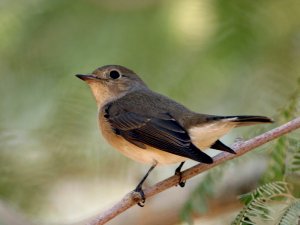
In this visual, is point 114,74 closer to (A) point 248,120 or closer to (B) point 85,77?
(B) point 85,77

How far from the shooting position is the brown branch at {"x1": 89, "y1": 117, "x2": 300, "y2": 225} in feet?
9.76

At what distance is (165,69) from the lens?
4438 millimetres

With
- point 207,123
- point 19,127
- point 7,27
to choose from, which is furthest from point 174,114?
point 7,27

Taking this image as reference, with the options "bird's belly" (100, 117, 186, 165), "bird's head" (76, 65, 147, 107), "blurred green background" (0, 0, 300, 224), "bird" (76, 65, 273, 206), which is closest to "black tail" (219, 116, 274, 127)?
"bird" (76, 65, 273, 206)

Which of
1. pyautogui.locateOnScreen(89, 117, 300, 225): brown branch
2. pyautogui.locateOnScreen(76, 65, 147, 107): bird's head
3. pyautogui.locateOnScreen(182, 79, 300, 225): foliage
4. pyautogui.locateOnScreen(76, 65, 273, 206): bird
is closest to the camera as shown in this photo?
pyautogui.locateOnScreen(182, 79, 300, 225): foliage

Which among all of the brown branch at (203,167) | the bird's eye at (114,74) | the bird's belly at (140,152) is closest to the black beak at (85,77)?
the bird's eye at (114,74)

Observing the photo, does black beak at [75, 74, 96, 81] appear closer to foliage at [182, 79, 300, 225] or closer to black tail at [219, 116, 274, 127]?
foliage at [182, 79, 300, 225]

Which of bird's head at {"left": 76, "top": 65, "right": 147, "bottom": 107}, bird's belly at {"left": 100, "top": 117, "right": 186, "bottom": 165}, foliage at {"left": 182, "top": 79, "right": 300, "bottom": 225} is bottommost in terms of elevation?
foliage at {"left": 182, "top": 79, "right": 300, "bottom": 225}

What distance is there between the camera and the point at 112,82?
4.74 meters

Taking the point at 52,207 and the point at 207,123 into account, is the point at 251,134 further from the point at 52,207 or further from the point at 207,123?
the point at 52,207

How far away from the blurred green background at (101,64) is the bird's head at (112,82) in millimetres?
Answer: 74

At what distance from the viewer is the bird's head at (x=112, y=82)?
4.59 metres

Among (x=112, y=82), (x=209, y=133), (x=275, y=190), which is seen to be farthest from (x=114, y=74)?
(x=275, y=190)

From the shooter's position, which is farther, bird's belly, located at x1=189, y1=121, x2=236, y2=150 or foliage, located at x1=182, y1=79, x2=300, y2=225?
bird's belly, located at x1=189, y1=121, x2=236, y2=150
